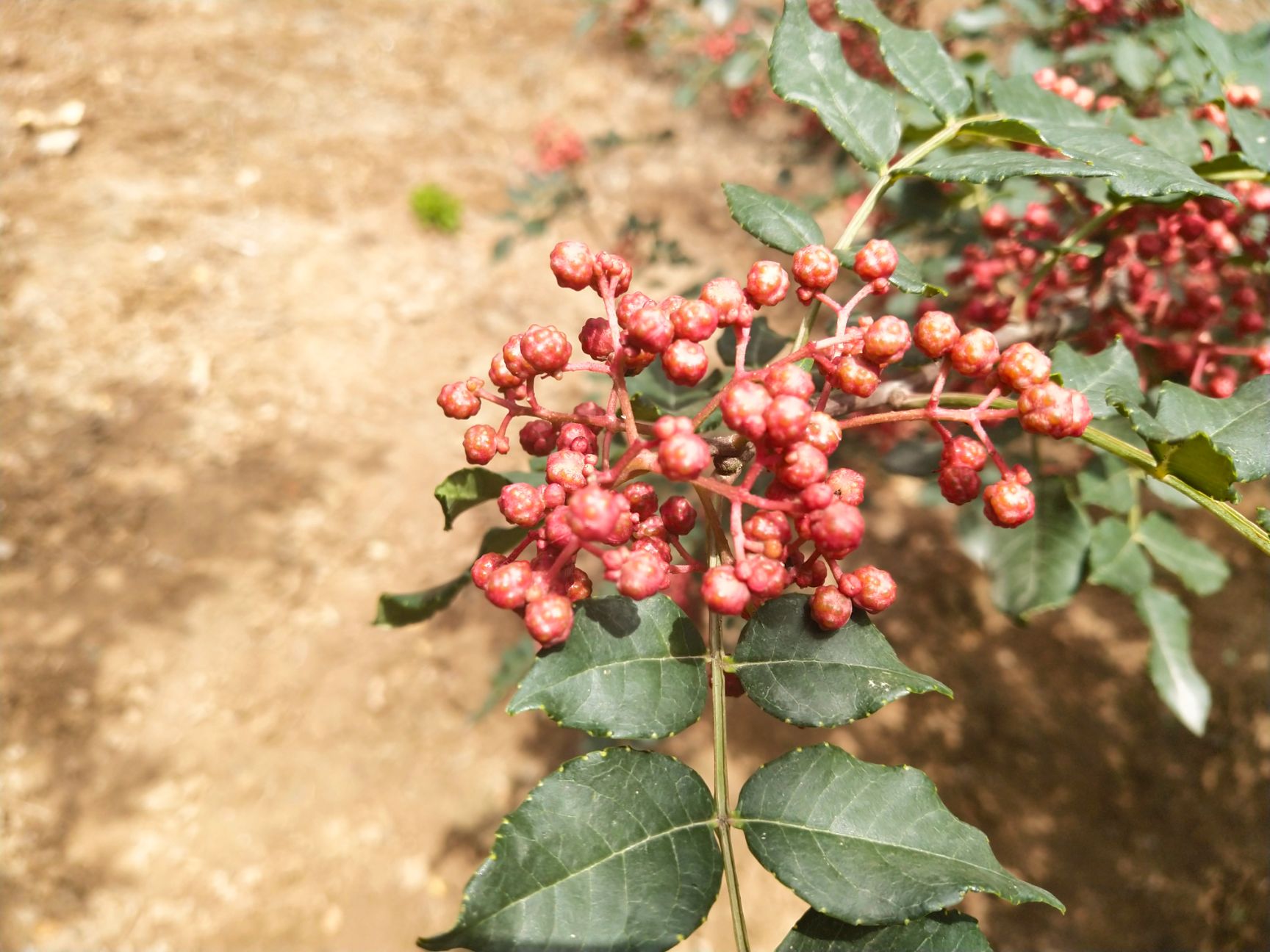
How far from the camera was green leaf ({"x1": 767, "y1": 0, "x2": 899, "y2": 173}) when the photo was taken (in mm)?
1271

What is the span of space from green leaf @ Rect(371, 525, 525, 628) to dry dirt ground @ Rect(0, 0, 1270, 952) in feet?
8.87

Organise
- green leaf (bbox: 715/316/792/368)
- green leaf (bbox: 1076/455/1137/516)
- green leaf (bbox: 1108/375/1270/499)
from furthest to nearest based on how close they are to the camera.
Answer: green leaf (bbox: 1076/455/1137/516) < green leaf (bbox: 715/316/792/368) < green leaf (bbox: 1108/375/1270/499)

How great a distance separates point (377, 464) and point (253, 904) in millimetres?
2408

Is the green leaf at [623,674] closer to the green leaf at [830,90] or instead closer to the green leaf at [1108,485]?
the green leaf at [830,90]

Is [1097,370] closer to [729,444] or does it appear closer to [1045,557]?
[729,444]

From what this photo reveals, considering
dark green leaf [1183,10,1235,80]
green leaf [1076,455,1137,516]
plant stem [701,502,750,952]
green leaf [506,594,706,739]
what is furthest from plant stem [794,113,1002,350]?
green leaf [1076,455,1137,516]

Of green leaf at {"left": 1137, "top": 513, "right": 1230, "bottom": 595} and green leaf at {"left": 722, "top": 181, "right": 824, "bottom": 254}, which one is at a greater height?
green leaf at {"left": 722, "top": 181, "right": 824, "bottom": 254}

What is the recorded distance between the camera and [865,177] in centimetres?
317

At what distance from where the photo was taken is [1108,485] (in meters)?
1.89

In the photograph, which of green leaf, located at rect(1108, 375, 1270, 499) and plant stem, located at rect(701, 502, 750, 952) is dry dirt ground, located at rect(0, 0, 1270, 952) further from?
green leaf, located at rect(1108, 375, 1270, 499)

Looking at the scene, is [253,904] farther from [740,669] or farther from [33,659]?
[740,669]

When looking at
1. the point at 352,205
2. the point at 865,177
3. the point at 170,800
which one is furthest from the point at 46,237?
the point at 865,177

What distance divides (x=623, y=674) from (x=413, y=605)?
1.69 ft

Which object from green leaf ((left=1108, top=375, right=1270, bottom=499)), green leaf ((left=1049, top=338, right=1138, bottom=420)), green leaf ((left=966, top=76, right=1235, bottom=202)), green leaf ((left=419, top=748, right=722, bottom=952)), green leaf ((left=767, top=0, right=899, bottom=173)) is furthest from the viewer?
green leaf ((left=767, top=0, right=899, bottom=173))
